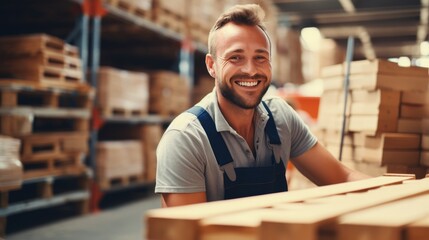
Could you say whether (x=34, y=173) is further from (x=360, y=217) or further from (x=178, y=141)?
(x=360, y=217)

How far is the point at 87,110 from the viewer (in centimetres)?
685

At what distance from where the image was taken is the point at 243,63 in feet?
9.41

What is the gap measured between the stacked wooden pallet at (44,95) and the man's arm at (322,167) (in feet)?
11.3

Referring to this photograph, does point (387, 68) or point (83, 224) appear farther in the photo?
point (83, 224)

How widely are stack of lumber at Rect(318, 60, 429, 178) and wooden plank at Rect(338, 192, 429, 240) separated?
6.97 ft

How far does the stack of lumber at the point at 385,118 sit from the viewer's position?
3.58 metres

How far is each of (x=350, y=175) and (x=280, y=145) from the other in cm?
47

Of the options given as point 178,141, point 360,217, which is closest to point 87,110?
point 178,141

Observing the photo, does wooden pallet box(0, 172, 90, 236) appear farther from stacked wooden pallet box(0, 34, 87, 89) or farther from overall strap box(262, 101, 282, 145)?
overall strap box(262, 101, 282, 145)

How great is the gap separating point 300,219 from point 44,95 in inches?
210

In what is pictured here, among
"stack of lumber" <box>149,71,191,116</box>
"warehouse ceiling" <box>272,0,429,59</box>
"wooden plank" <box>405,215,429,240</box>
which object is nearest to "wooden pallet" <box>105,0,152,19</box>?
"stack of lumber" <box>149,71,191,116</box>

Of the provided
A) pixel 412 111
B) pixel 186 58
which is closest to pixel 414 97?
pixel 412 111

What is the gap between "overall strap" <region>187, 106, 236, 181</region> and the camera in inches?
108

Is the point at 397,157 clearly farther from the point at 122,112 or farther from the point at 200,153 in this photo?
the point at 122,112
